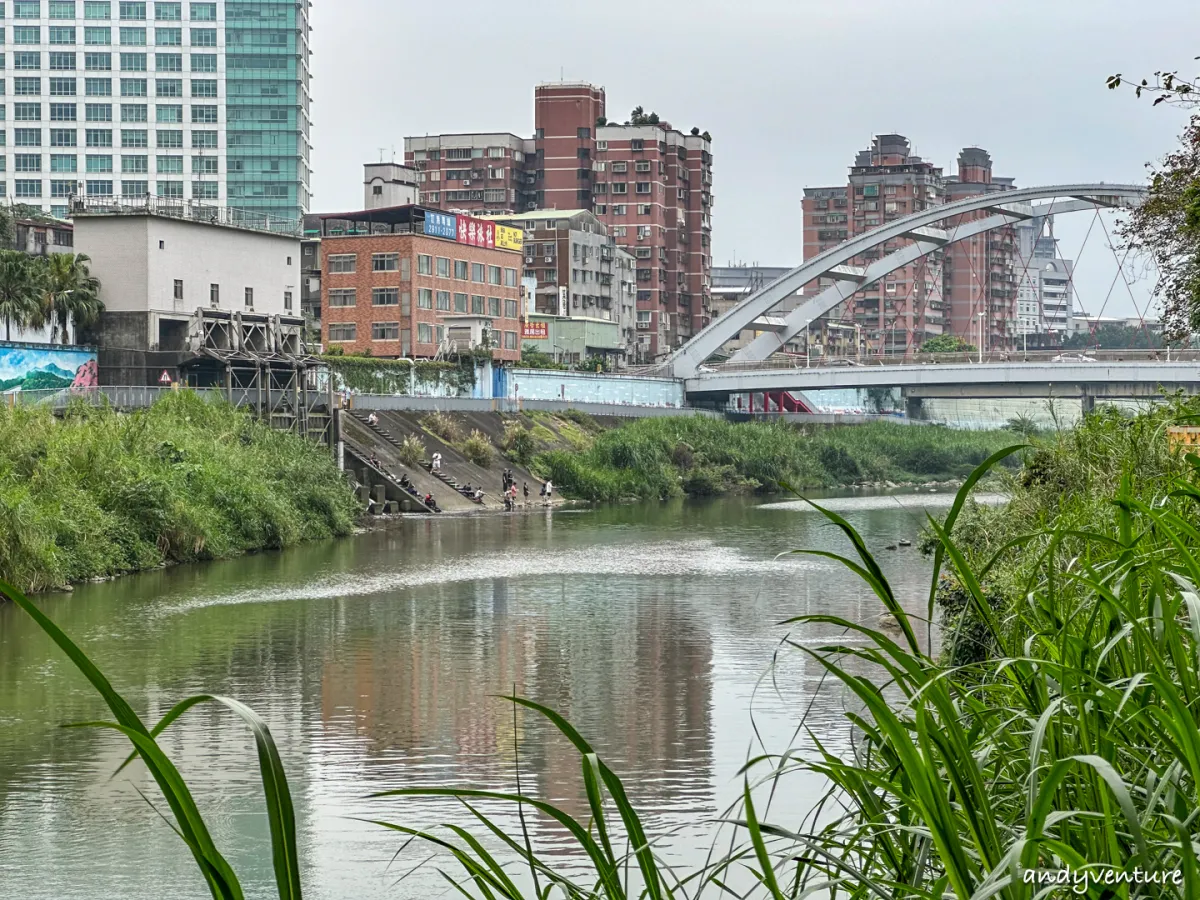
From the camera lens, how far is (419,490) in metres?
47.0

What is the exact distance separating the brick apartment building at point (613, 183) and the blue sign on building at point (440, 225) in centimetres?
3004

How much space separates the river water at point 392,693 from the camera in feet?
40.0

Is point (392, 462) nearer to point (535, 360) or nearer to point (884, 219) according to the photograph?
point (535, 360)

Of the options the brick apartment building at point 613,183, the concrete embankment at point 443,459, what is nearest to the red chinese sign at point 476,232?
the concrete embankment at point 443,459

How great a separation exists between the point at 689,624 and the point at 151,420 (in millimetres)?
16761

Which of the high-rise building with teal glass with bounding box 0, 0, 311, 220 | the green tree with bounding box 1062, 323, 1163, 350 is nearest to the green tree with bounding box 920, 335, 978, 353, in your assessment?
the green tree with bounding box 1062, 323, 1163, 350

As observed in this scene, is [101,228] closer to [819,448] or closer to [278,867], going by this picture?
[819,448]

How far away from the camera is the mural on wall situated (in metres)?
42.0

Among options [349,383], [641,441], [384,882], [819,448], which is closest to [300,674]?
[384,882]

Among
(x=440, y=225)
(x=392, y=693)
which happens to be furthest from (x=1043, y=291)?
(x=392, y=693)

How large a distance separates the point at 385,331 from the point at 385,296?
1.43 m

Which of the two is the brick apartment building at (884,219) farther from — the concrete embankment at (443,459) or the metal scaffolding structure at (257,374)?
the metal scaffolding structure at (257,374)

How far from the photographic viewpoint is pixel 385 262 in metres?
66.9

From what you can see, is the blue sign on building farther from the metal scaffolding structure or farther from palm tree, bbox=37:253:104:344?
palm tree, bbox=37:253:104:344
